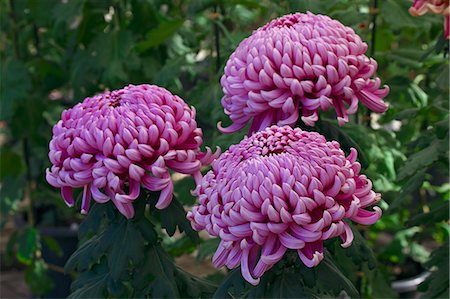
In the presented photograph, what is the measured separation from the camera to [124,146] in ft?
4.16

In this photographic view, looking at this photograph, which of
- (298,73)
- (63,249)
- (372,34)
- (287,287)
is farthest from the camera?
(63,249)

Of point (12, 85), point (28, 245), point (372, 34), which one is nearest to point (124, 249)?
point (372, 34)

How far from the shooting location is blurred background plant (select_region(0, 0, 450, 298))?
182cm

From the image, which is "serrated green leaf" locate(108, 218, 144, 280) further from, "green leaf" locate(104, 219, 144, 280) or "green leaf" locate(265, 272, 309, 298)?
"green leaf" locate(265, 272, 309, 298)

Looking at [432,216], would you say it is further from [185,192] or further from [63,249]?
[63,249]

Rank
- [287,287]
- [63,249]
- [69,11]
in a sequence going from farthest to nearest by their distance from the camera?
[63,249] < [69,11] < [287,287]

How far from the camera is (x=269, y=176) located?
1.09 meters

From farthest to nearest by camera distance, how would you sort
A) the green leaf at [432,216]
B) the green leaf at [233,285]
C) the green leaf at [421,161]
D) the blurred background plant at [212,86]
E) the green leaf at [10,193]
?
the green leaf at [10,193] < the green leaf at [432,216] < the blurred background plant at [212,86] < the green leaf at [421,161] < the green leaf at [233,285]

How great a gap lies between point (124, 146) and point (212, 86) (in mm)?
953

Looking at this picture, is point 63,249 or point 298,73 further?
point 63,249

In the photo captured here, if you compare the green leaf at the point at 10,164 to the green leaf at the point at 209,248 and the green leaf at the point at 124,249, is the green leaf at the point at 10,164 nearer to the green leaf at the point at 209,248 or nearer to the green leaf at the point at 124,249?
the green leaf at the point at 209,248

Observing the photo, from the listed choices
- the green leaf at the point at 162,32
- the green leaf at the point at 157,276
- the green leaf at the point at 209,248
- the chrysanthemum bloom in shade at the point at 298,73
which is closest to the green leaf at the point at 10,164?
the green leaf at the point at 162,32

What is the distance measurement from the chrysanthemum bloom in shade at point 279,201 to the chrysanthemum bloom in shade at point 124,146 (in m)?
0.15

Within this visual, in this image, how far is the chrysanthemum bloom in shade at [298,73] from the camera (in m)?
1.31
